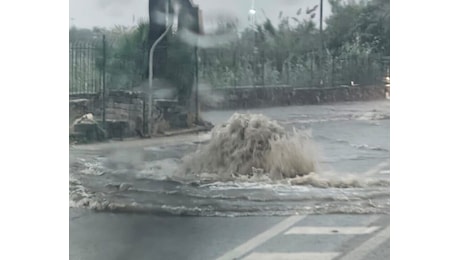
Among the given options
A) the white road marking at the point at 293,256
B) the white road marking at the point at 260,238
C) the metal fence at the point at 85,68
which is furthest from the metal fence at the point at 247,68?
the white road marking at the point at 293,256

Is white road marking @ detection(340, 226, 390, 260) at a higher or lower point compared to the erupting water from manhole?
lower

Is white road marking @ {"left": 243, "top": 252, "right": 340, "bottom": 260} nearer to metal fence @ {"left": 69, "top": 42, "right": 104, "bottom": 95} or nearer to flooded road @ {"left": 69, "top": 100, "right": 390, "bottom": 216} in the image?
flooded road @ {"left": 69, "top": 100, "right": 390, "bottom": 216}

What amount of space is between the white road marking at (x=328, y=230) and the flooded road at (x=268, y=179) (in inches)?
2.2

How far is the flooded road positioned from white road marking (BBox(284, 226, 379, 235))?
0.06 metres

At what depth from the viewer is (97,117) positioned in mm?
1799

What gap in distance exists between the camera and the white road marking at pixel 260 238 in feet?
5.60

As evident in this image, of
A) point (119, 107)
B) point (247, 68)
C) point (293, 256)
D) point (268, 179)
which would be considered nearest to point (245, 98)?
point (247, 68)

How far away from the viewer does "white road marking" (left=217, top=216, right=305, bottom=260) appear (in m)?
1.71

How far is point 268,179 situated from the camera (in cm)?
175

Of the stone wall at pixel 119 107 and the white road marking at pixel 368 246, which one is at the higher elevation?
the stone wall at pixel 119 107

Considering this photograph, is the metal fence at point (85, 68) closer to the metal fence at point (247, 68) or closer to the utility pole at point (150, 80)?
the metal fence at point (247, 68)

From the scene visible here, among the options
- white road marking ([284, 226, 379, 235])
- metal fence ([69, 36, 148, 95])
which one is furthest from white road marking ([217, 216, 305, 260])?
metal fence ([69, 36, 148, 95])
